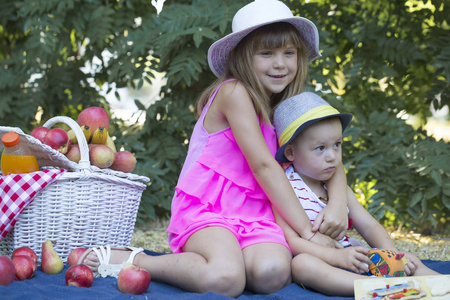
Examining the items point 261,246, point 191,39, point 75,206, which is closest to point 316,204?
point 261,246

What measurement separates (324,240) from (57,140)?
1.34 m

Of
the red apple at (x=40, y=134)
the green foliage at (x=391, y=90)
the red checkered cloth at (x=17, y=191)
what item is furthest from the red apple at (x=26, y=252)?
the green foliage at (x=391, y=90)

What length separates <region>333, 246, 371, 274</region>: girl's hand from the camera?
86.0 inches

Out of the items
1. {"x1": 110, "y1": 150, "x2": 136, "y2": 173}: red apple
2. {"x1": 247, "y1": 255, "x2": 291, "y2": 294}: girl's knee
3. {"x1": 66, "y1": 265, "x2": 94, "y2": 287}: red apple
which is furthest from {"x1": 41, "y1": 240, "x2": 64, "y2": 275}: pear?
{"x1": 247, "y1": 255, "x2": 291, "y2": 294}: girl's knee

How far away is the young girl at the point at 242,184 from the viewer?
2.19 metres

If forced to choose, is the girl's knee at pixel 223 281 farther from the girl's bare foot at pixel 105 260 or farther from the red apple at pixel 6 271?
the red apple at pixel 6 271

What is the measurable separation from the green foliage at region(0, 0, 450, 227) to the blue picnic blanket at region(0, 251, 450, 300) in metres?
1.69

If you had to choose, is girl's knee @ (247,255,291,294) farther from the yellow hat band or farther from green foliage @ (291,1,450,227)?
green foliage @ (291,1,450,227)

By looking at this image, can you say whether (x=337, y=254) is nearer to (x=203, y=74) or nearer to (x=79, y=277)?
(x=79, y=277)

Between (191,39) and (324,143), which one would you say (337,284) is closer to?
(324,143)

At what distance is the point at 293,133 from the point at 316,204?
0.36 m

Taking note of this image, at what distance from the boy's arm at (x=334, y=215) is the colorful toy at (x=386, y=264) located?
0.78 ft

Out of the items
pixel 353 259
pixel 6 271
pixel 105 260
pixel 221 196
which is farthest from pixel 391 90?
pixel 6 271

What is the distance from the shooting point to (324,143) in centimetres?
249
